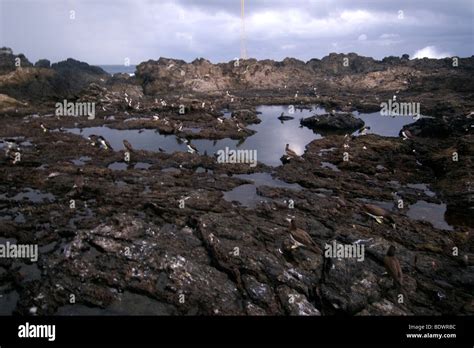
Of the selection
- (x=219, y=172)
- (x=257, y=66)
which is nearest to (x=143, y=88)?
(x=257, y=66)

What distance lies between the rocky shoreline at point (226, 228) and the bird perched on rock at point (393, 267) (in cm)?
39

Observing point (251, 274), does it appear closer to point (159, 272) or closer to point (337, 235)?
point (159, 272)

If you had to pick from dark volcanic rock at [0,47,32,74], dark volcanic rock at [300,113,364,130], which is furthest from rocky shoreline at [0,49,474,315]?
dark volcanic rock at [0,47,32,74]

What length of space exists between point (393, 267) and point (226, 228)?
7.31 metres

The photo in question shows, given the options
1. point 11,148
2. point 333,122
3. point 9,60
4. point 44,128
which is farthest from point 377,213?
point 9,60

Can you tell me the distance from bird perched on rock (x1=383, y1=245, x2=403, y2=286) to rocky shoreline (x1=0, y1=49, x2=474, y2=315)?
39cm

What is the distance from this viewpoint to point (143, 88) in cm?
9275

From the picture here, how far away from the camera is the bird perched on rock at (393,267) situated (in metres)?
12.7

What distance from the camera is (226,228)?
Result: 645 inches

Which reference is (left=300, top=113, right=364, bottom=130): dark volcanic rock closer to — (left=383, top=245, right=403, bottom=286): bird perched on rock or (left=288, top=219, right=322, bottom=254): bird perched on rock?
(left=288, top=219, right=322, bottom=254): bird perched on rock

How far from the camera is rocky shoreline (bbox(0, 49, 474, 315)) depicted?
→ 40.2 feet

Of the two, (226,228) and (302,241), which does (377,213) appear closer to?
(302,241)

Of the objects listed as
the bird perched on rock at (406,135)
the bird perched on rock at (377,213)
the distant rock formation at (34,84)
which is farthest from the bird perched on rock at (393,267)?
the distant rock formation at (34,84)

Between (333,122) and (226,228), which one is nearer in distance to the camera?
(226,228)
